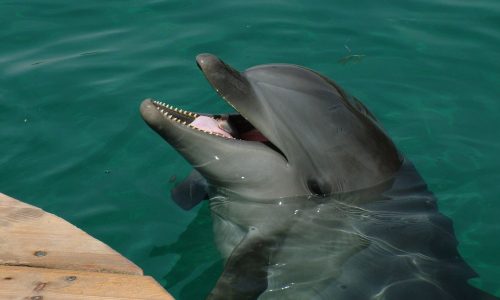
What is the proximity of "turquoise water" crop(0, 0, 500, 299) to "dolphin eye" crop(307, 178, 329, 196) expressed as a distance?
1102 millimetres

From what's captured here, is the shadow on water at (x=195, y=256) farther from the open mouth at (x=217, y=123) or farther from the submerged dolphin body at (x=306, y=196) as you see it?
the open mouth at (x=217, y=123)

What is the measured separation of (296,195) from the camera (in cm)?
609

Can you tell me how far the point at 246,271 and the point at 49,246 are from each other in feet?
4.25

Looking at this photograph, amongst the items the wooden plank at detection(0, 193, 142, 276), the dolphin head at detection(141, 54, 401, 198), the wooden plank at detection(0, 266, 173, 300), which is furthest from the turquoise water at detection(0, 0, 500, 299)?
the wooden plank at detection(0, 266, 173, 300)

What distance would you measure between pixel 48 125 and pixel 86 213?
172 cm

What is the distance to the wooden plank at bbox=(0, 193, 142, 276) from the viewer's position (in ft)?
16.5

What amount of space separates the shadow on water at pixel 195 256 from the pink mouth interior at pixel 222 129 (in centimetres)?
108

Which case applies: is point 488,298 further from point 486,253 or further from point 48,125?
point 48,125

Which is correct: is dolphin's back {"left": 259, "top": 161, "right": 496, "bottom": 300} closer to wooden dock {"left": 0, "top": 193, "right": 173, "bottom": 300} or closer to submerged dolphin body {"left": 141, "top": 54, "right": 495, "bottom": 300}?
submerged dolphin body {"left": 141, "top": 54, "right": 495, "bottom": 300}

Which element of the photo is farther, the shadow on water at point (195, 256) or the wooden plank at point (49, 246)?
the shadow on water at point (195, 256)

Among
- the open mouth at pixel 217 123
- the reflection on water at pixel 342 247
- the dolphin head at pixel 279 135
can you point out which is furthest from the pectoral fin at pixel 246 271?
the open mouth at pixel 217 123

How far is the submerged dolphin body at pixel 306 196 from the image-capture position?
5.79 m

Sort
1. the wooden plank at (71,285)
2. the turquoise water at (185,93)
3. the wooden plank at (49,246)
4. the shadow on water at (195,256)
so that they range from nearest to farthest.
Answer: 1. the wooden plank at (71,285)
2. the wooden plank at (49,246)
3. the shadow on water at (195,256)
4. the turquoise water at (185,93)

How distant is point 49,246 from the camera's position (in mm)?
5238
